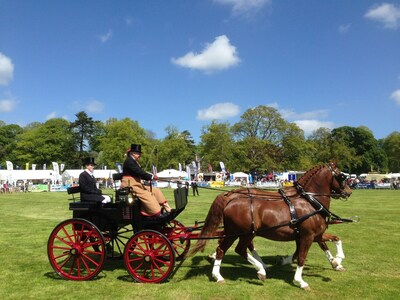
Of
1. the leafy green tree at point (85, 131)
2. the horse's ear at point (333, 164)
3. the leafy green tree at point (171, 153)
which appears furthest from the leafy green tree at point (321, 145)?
the horse's ear at point (333, 164)

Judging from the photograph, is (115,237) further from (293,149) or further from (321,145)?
(321,145)

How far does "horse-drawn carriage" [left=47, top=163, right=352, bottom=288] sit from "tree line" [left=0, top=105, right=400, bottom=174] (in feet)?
186

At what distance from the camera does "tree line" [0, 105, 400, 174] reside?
6881 centimetres

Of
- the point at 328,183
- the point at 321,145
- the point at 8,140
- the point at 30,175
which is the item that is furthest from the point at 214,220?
the point at 8,140

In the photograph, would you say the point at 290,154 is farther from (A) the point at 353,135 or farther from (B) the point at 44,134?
(B) the point at 44,134

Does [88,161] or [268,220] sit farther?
[88,161]

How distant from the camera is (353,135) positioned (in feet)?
285

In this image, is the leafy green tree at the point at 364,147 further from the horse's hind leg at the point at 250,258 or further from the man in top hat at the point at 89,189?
the man in top hat at the point at 89,189

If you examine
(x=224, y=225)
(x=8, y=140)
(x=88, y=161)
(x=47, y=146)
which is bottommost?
(x=224, y=225)

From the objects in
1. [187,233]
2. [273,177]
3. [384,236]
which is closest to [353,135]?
[273,177]

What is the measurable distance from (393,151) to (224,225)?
95333 millimetres

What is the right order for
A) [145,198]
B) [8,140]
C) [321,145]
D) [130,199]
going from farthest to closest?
1. [8,140]
2. [321,145]
3. [145,198]
4. [130,199]

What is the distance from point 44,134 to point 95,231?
7874cm

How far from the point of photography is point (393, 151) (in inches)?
3546
